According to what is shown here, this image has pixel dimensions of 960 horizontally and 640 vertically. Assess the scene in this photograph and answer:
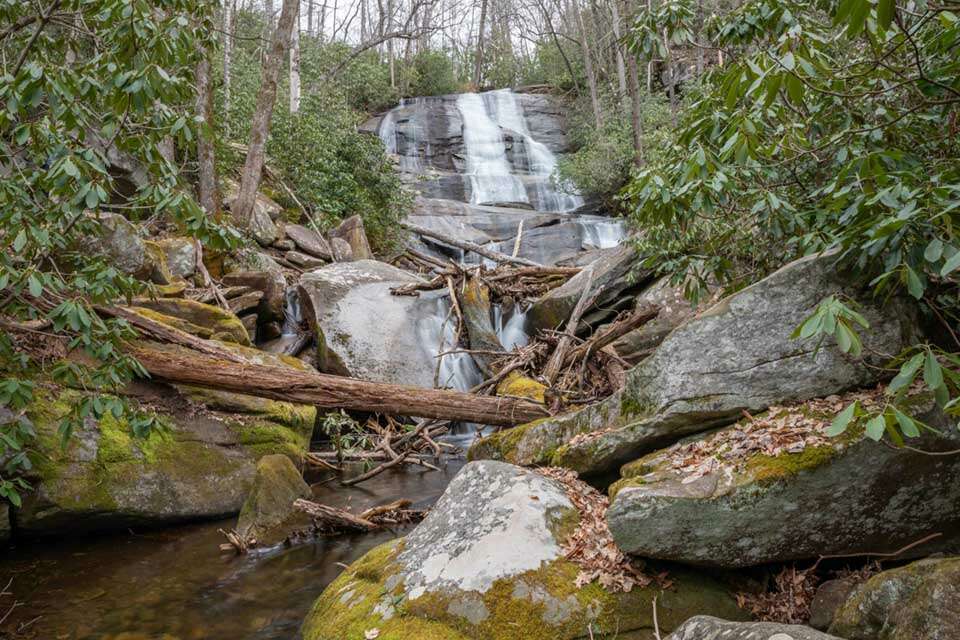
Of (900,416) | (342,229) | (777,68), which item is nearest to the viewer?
(900,416)

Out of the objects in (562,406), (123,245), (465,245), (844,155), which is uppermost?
(844,155)

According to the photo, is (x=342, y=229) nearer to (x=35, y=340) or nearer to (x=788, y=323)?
(x=35, y=340)

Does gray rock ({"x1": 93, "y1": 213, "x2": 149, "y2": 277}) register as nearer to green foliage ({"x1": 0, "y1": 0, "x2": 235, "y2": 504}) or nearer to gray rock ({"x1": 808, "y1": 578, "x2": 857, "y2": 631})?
green foliage ({"x1": 0, "y1": 0, "x2": 235, "y2": 504})

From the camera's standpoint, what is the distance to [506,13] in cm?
3638

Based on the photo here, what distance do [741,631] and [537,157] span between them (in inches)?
990

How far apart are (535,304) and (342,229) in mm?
6029

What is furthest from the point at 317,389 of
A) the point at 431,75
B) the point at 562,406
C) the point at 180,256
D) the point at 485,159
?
the point at 431,75

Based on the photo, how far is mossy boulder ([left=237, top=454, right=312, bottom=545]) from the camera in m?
5.69

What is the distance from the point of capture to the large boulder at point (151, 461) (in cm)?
543

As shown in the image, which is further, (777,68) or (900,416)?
(777,68)

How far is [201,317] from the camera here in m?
8.20

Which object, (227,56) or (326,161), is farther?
(227,56)

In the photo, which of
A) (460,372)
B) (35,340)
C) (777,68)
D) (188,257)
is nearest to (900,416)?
(777,68)

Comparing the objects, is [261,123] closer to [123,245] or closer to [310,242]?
[310,242]
